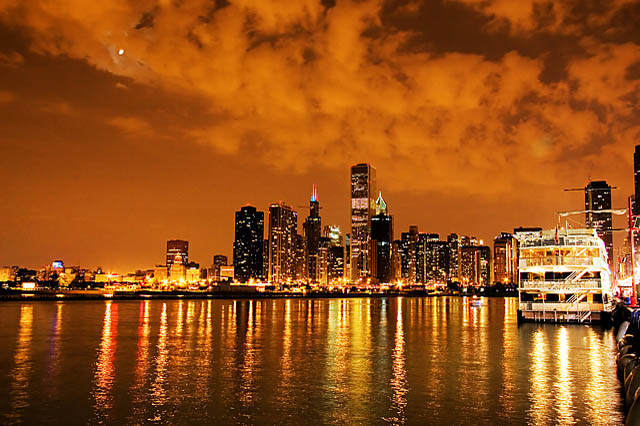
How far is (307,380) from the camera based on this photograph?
107 ft

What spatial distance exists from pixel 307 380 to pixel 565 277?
4738cm

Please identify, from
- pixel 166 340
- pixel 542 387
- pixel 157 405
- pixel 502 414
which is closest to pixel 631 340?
A: pixel 542 387

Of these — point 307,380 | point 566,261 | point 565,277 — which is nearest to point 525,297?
point 565,277

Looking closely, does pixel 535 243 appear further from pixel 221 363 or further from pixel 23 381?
pixel 23 381

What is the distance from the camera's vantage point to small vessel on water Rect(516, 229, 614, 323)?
69.3 metres

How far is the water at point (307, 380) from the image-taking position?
2473 cm

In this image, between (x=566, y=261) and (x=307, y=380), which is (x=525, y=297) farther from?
(x=307, y=380)

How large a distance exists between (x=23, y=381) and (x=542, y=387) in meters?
26.9

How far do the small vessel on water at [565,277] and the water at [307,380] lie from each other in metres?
13.4

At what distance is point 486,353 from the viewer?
45031 mm

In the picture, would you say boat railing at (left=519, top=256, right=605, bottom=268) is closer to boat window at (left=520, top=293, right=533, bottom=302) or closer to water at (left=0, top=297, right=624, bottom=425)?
boat window at (left=520, top=293, right=533, bottom=302)

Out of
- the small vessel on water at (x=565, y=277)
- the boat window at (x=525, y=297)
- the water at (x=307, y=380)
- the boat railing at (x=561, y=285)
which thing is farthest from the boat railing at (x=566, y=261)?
the water at (x=307, y=380)

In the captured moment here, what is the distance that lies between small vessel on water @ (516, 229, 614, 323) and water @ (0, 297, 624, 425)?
13.4 m

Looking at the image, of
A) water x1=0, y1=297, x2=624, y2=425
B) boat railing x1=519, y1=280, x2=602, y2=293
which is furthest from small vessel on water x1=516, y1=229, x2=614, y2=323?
water x1=0, y1=297, x2=624, y2=425
